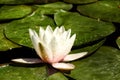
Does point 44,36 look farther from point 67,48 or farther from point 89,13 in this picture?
point 89,13

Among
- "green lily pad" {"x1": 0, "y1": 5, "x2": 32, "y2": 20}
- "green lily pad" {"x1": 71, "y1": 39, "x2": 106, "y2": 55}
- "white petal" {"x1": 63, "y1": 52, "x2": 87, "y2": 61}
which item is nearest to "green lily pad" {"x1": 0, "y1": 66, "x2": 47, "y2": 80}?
"white petal" {"x1": 63, "y1": 52, "x2": 87, "y2": 61}

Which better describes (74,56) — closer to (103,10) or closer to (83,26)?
(83,26)

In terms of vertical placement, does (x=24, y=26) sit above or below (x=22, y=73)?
above

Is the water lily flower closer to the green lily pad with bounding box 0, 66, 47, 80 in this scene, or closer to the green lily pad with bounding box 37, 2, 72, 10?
the green lily pad with bounding box 0, 66, 47, 80

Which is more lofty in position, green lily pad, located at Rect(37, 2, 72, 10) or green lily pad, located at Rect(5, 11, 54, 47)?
green lily pad, located at Rect(37, 2, 72, 10)

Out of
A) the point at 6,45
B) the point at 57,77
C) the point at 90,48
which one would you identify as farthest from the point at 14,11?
the point at 57,77

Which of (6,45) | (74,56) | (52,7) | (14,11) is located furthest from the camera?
(52,7)

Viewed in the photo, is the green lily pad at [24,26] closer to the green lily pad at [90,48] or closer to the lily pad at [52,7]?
the lily pad at [52,7]
